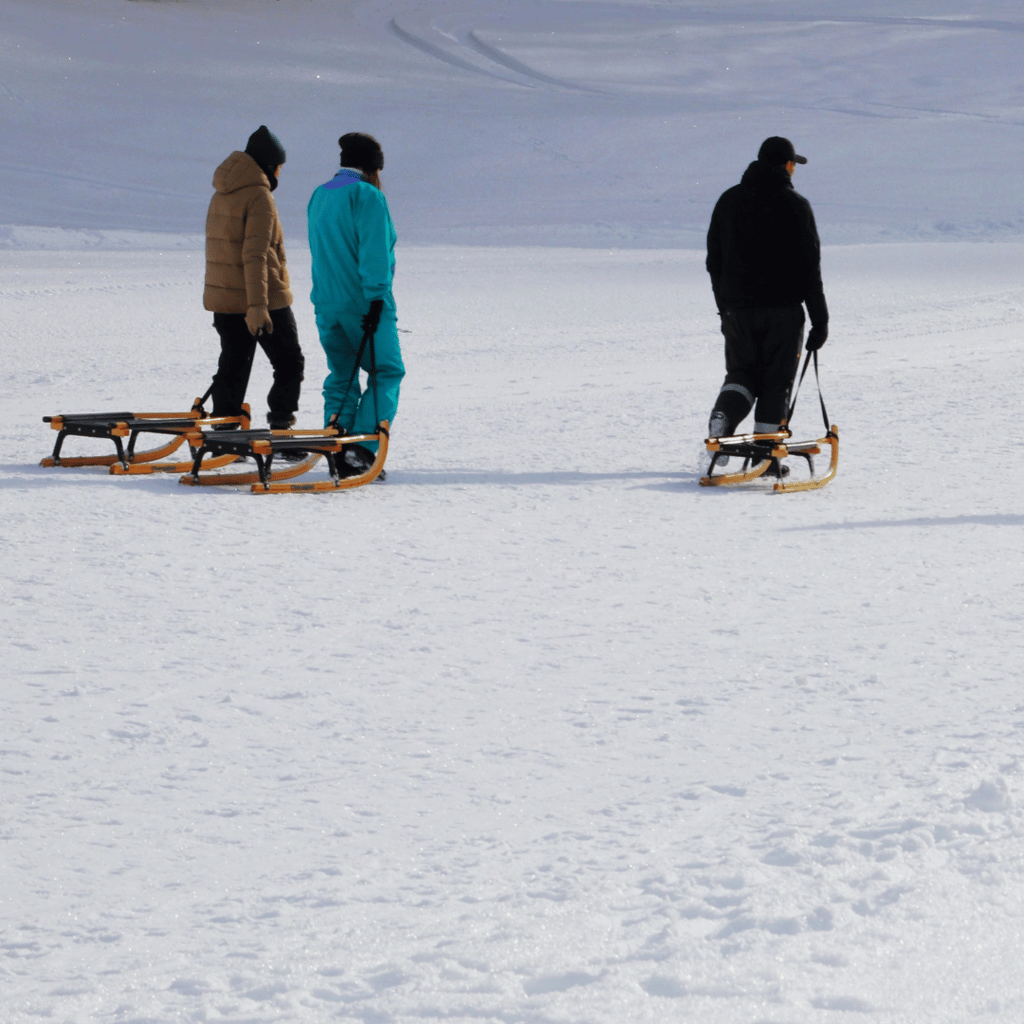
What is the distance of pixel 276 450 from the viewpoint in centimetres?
581

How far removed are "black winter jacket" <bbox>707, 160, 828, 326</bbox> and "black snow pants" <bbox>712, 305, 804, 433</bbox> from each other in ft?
0.19

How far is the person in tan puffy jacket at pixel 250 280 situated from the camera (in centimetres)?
614

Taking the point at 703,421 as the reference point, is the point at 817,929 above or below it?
below

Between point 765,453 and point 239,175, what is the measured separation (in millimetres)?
2514

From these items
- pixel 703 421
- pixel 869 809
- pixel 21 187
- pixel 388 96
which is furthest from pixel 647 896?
pixel 388 96

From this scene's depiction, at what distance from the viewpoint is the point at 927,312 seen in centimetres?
1270

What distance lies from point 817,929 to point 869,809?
0.50 meters

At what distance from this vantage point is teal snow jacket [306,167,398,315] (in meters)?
5.86

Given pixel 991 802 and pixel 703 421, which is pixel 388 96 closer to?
pixel 703 421

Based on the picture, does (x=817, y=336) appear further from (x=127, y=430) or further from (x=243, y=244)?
(x=127, y=430)

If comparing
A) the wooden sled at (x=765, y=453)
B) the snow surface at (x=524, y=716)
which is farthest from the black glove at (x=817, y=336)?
the snow surface at (x=524, y=716)

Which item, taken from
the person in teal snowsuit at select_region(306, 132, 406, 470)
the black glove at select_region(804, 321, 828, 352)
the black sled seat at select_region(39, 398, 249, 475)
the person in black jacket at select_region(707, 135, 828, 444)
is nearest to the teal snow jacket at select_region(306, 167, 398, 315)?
the person in teal snowsuit at select_region(306, 132, 406, 470)

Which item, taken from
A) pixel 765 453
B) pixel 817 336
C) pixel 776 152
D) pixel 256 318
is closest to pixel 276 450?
pixel 256 318

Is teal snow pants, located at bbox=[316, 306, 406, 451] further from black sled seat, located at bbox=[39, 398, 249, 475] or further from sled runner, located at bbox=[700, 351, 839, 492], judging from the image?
sled runner, located at bbox=[700, 351, 839, 492]
